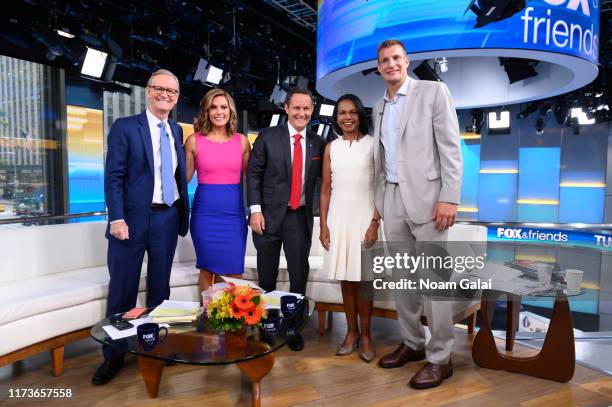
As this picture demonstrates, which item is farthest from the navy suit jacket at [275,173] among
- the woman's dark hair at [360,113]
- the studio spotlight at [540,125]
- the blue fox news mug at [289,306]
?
the studio spotlight at [540,125]

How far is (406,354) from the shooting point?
8.41ft

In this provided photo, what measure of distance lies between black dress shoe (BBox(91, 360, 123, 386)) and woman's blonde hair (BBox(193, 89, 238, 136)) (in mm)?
1429

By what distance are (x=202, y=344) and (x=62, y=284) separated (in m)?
1.32

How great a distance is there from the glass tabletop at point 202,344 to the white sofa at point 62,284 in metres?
0.53

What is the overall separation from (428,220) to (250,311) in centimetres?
104

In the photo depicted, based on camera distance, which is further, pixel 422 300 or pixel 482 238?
pixel 482 238

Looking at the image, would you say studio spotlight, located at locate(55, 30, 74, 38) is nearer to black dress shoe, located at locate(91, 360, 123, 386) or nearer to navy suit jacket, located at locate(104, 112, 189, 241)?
navy suit jacket, located at locate(104, 112, 189, 241)

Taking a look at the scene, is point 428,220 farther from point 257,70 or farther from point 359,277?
point 257,70

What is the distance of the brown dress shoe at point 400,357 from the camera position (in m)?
2.53

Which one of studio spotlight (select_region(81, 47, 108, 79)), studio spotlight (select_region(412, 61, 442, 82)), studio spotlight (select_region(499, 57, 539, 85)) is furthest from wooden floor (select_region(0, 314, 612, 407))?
studio spotlight (select_region(81, 47, 108, 79))

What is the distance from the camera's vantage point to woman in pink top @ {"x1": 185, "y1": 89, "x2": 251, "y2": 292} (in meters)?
2.64

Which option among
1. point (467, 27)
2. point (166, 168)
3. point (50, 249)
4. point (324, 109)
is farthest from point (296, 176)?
point (324, 109)

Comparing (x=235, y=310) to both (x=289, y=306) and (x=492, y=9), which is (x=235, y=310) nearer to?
(x=289, y=306)

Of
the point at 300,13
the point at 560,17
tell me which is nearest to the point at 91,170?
the point at 300,13
